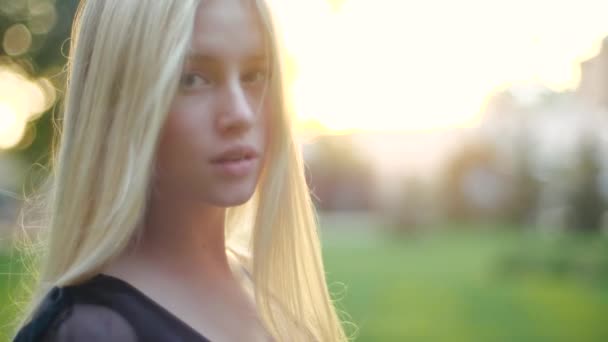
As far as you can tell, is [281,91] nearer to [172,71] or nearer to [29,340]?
[172,71]

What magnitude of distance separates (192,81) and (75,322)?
40 centimetres

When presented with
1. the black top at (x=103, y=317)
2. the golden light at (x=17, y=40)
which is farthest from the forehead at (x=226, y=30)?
the golden light at (x=17, y=40)

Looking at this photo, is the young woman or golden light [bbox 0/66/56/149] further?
golden light [bbox 0/66/56/149]

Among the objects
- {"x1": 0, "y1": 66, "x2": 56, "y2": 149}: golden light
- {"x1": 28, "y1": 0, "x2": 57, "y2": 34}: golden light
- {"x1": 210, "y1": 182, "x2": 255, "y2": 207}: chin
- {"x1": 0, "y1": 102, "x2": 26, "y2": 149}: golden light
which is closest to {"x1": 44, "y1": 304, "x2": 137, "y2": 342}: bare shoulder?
{"x1": 210, "y1": 182, "x2": 255, "y2": 207}: chin

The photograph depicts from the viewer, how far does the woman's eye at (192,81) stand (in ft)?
4.45

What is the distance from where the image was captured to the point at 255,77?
56.9 inches

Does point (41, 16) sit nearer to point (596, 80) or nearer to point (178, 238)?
point (178, 238)

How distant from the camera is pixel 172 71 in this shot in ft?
4.30

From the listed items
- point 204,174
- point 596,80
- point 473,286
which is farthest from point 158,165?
point 596,80

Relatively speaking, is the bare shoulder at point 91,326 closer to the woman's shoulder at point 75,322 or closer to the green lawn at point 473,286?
the woman's shoulder at point 75,322

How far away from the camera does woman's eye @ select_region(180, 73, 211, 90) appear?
1357mm

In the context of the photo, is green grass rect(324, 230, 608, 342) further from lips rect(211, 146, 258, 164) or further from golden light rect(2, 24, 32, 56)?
lips rect(211, 146, 258, 164)

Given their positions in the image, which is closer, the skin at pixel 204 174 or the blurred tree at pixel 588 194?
the skin at pixel 204 174

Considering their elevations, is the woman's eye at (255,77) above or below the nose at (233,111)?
above
